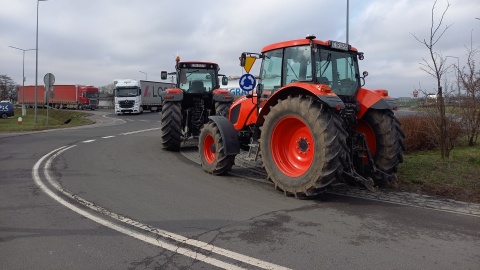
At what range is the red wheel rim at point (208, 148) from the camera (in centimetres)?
919

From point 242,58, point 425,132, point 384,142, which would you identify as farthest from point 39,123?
point 384,142

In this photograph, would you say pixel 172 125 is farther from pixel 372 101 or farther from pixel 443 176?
pixel 443 176

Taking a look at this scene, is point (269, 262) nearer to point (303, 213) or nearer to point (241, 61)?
point (303, 213)

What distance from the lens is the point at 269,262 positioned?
4062 mm

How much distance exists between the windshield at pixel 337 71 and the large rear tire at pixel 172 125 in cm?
622

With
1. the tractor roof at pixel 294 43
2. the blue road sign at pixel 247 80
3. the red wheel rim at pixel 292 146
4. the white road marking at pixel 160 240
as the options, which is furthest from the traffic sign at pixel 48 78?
the red wheel rim at pixel 292 146

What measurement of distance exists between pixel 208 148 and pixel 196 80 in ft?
15.4

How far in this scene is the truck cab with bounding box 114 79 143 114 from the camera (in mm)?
40438

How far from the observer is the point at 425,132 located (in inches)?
457

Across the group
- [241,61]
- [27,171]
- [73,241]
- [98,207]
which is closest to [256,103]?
[241,61]

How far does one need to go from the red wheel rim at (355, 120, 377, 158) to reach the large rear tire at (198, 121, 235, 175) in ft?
8.74

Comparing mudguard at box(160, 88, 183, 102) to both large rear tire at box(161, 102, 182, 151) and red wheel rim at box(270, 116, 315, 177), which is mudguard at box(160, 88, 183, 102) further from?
red wheel rim at box(270, 116, 315, 177)

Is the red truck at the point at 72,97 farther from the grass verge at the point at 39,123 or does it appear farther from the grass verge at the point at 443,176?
the grass verge at the point at 443,176

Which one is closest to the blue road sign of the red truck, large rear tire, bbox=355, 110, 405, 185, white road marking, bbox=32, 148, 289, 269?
large rear tire, bbox=355, 110, 405, 185
